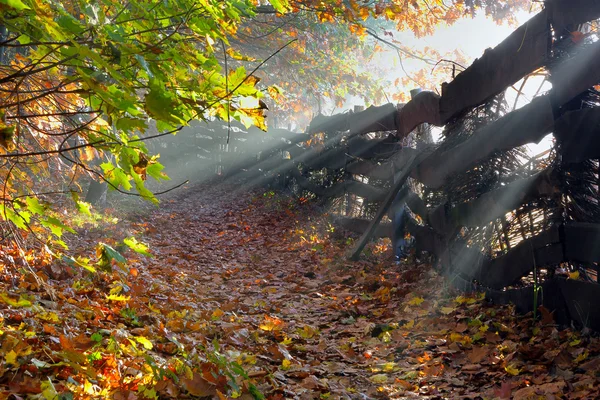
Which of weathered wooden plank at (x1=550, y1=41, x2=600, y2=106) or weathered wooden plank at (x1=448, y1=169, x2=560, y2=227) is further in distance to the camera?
weathered wooden plank at (x1=448, y1=169, x2=560, y2=227)

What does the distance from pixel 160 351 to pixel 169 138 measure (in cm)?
2401

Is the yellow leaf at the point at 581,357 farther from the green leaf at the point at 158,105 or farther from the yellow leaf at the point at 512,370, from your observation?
the green leaf at the point at 158,105

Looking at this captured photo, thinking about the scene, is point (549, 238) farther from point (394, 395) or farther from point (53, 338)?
point (53, 338)

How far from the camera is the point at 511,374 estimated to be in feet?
8.29

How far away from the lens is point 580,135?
2.73m

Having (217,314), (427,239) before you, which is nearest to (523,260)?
(427,239)

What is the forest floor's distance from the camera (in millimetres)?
2227

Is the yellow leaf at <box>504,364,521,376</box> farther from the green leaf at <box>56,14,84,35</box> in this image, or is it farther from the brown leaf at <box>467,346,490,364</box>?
the green leaf at <box>56,14,84,35</box>

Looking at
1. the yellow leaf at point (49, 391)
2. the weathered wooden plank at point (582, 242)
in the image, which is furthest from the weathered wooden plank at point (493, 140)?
the yellow leaf at point (49, 391)

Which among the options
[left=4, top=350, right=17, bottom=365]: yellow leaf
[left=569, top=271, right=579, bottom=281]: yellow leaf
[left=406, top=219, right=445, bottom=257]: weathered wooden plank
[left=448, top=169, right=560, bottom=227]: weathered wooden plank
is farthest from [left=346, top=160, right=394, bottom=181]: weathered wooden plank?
[left=4, top=350, right=17, bottom=365]: yellow leaf

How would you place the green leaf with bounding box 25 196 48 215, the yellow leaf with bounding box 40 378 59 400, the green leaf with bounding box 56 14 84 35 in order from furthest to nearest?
the green leaf with bounding box 25 196 48 215, the yellow leaf with bounding box 40 378 59 400, the green leaf with bounding box 56 14 84 35

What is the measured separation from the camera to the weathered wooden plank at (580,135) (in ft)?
8.68

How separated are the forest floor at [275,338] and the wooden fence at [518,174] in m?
0.25

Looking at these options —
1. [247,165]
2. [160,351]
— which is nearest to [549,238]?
[160,351]
